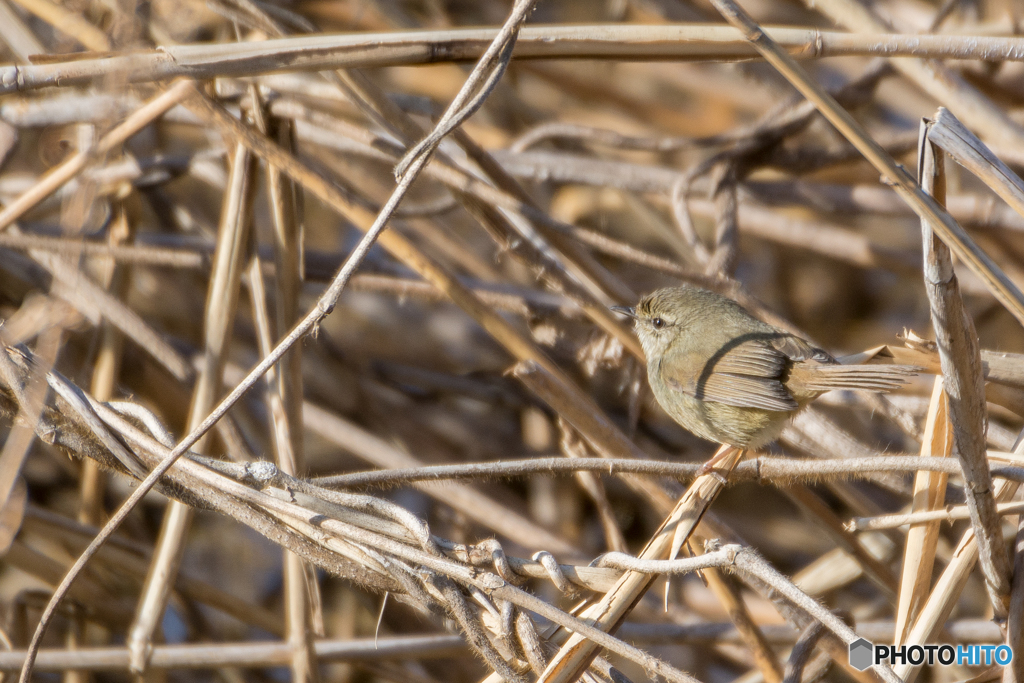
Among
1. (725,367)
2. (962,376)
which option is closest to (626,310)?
(725,367)

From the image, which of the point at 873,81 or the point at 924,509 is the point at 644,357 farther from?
the point at 873,81

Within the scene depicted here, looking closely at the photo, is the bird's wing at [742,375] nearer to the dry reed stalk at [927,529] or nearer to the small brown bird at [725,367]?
the small brown bird at [725,367]

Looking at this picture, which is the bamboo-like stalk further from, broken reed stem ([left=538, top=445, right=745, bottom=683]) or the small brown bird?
broken reed stem ([left=538, top=445, right=745, bottom=683])

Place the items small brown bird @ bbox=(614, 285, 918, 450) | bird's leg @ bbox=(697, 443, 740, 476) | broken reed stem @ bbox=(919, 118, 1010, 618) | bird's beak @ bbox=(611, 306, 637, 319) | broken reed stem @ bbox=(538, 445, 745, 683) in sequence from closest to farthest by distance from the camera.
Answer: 1. broken reed stem @ bbox=(919, 118, 1010, 618)
2. broken reed stem @ bbox=(538, 445, 745, 683)
3. bird's leg @ bbox=(697, 443, 740, 476)
4. small brown bird @ bbox=(614, 285, 918, 450)
5. bird's beak @ bbox=(611, 306, 637, 319)

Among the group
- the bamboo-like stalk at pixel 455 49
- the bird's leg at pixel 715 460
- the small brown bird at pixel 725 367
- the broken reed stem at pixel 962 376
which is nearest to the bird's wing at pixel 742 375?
the small brown bird at pixel 725 367

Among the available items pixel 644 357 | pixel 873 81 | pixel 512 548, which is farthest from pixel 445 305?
pixel 873 81

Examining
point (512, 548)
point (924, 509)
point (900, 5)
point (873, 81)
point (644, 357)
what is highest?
point (900, 5)

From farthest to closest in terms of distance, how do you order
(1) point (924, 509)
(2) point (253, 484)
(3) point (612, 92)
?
1. (3) point (612, 92)
2. (1) point (924, 509)
3. (2) point (253, 484)

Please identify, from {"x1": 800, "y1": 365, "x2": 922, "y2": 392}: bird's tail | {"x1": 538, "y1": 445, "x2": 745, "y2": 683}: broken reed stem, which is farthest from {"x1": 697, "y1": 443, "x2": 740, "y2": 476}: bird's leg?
{"x1": 800, "y1": 365, "x2": 922, "y2": 392}: bird's tail
